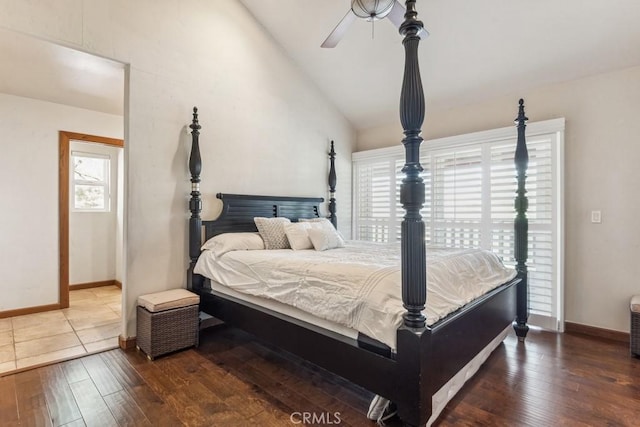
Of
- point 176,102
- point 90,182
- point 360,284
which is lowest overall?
point 360,284

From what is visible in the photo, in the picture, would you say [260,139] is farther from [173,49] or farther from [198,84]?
[173,49]

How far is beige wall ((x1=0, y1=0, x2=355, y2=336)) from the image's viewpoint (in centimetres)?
275

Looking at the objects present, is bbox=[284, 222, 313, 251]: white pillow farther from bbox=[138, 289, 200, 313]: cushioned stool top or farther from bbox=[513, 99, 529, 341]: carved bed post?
bbox=[513, 99, 529, 341]: carved bed post

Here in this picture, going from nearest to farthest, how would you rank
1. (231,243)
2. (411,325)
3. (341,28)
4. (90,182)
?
1. (411,325)
2. (341,28)
3. (231,243)
4. (90,182)

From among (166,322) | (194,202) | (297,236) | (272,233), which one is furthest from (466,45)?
(166,322)

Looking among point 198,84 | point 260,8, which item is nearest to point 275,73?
point 260,8

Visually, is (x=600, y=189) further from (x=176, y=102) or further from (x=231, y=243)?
(x=176, y=102)

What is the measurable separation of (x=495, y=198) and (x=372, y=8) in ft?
8.22

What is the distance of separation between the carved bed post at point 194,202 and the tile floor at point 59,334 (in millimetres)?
1005

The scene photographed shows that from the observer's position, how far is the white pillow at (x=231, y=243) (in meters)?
3.11

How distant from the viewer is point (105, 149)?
5332 millimetres

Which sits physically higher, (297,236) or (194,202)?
(194,202)

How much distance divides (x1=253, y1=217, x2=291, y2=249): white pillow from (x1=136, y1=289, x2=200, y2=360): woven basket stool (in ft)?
Result: 2.91

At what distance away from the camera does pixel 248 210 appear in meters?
3.76
